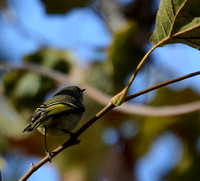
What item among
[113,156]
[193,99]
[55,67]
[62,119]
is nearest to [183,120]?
[193,99]

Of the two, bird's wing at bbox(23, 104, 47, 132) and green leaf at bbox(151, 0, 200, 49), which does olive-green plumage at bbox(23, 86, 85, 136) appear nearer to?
bird's wing at bbox(23, 104, 47, 132)

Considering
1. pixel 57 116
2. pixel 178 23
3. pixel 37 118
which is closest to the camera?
pixel 178 23

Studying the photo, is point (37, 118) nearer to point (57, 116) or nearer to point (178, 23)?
point (57, 116)

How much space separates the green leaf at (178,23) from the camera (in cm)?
137

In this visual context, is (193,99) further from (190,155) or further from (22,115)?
(22,115)

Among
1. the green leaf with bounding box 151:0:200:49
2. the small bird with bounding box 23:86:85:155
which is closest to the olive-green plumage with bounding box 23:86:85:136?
the small bird with bounding box 23:86:85:155

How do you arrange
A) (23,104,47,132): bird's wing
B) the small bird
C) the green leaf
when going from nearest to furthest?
the green leaf, (23,104,47,132): bird's wing, the small bird

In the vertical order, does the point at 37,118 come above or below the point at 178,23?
below

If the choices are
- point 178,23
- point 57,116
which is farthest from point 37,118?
point 178,23

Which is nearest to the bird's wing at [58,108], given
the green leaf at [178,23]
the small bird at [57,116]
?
the small bird at [57,116]

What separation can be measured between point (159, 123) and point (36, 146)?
1.21 meters

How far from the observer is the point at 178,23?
4.61ft

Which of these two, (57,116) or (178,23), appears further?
(57,116)

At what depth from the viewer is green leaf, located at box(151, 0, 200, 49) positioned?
1370 millimetres
